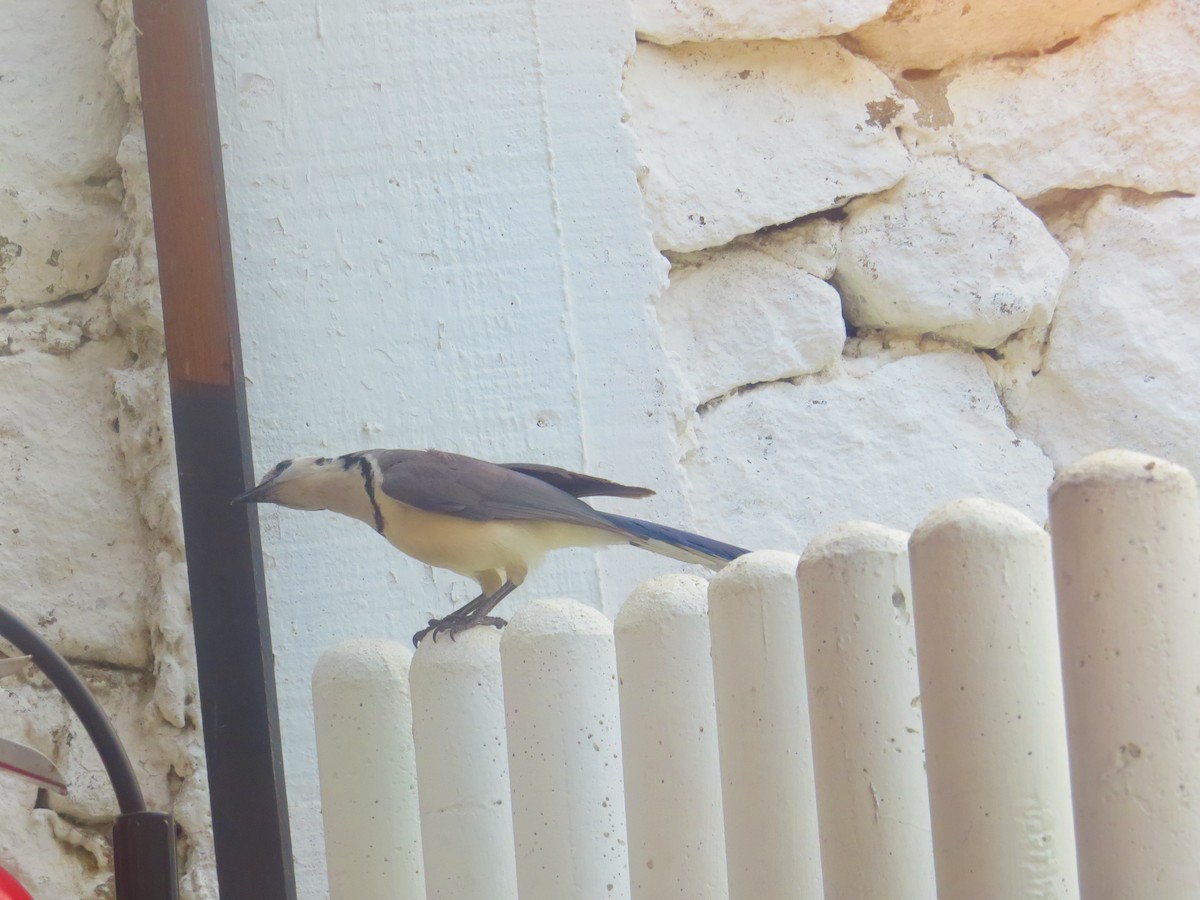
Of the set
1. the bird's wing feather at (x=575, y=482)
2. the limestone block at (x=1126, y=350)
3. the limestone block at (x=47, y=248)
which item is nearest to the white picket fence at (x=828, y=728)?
the bird's wing feather at (x=575, y=482)

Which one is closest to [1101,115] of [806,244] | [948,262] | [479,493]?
[948,262]

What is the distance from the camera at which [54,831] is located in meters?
1.82

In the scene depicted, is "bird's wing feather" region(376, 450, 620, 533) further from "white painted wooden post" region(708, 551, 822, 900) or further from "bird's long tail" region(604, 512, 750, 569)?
"white painted wooden post" region(708, 551, 822, 900)

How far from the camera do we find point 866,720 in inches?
42.7

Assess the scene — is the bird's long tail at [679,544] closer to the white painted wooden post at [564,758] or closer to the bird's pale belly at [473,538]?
the bird's pale belly at [473,538]

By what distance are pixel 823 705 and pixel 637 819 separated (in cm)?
24

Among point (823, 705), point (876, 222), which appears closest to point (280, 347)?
point (876, 222)

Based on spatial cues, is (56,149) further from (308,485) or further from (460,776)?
(460,776)

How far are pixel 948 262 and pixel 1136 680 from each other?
4.09ft

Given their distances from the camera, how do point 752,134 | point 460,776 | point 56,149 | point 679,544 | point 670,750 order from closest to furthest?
point 670,750 < point 460,776 < point 679,544 < point 56,149 < point 752,134

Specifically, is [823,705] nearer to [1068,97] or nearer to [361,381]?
[361,381]

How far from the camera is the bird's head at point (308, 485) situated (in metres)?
1.71

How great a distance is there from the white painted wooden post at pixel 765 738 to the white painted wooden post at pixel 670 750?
48 mm

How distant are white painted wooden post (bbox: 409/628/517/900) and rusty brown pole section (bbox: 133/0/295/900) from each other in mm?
431
